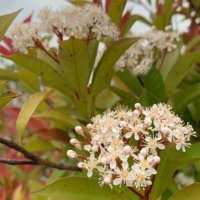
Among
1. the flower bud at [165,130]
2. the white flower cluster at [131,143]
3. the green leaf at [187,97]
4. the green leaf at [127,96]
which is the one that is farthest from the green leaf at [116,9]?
the flower bud at [165,130]

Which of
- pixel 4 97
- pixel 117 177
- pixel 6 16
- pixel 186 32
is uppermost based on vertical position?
pixel 186 32

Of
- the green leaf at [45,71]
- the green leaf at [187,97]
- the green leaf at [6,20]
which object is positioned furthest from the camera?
the green leaf at [187,97]

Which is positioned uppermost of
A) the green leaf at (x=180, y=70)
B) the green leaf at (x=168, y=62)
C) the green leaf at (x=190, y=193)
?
the green leaf at (x=168, y=62)

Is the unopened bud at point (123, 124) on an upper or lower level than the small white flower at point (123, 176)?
upper

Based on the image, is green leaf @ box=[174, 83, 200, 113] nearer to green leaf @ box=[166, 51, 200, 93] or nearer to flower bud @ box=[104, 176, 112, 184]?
green leaf @ box=[166, 51, 200, 93]

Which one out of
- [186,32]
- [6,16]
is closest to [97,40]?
[6,16]

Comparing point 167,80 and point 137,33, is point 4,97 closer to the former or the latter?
point 167,80

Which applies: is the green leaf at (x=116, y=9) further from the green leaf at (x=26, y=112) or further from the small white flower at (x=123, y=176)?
the small white flower at (x=123, y=176)
